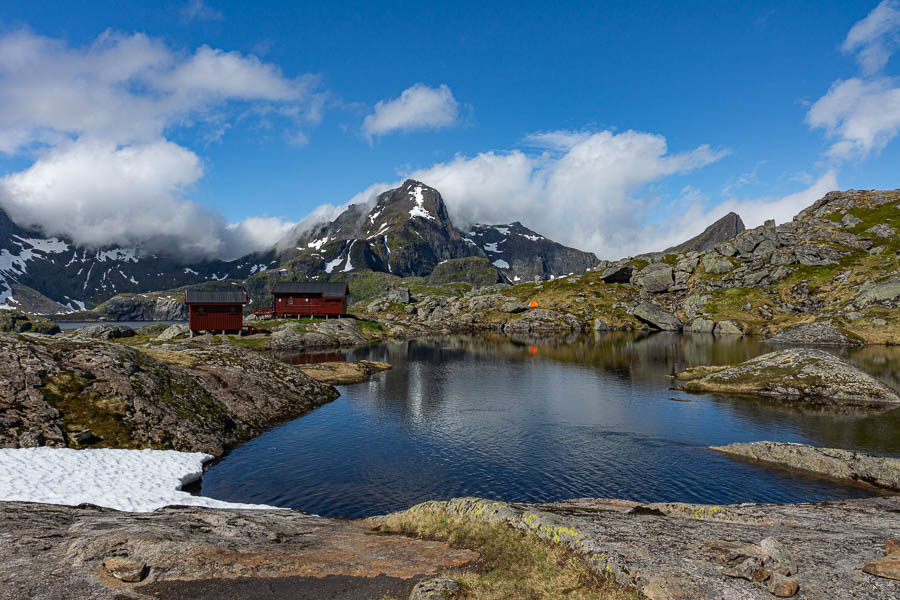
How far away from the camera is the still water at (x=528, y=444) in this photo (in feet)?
112

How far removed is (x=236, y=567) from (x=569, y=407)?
5277 centimetres

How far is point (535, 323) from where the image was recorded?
19838 cm

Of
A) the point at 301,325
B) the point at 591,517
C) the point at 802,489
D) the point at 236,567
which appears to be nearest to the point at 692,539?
the point at 591,517

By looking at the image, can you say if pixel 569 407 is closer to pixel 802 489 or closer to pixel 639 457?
pixel 639 457

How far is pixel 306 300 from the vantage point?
171375 mm

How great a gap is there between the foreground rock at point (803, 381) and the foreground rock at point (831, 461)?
2911cm

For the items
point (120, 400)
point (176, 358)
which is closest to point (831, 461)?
point (120, 400)

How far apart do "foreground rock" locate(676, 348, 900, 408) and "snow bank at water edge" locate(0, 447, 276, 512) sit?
226 ft

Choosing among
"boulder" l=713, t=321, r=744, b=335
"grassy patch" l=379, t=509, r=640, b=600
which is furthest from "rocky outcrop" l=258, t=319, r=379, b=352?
"boulder" l=713, t=321, r=744, b=335

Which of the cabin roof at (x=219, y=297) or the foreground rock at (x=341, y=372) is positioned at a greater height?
the cabin roof at (x=219, y=297)

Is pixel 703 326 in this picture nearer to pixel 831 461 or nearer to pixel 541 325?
pixel 541 325

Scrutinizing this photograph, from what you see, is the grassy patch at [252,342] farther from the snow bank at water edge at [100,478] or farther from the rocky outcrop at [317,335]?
the snow bank at water edge at [100,478]

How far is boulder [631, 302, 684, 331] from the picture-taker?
604 feet

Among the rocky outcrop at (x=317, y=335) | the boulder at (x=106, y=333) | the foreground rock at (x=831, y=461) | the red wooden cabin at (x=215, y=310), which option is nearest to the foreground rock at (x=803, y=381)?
the foreground rock at (x=831, y=461)
